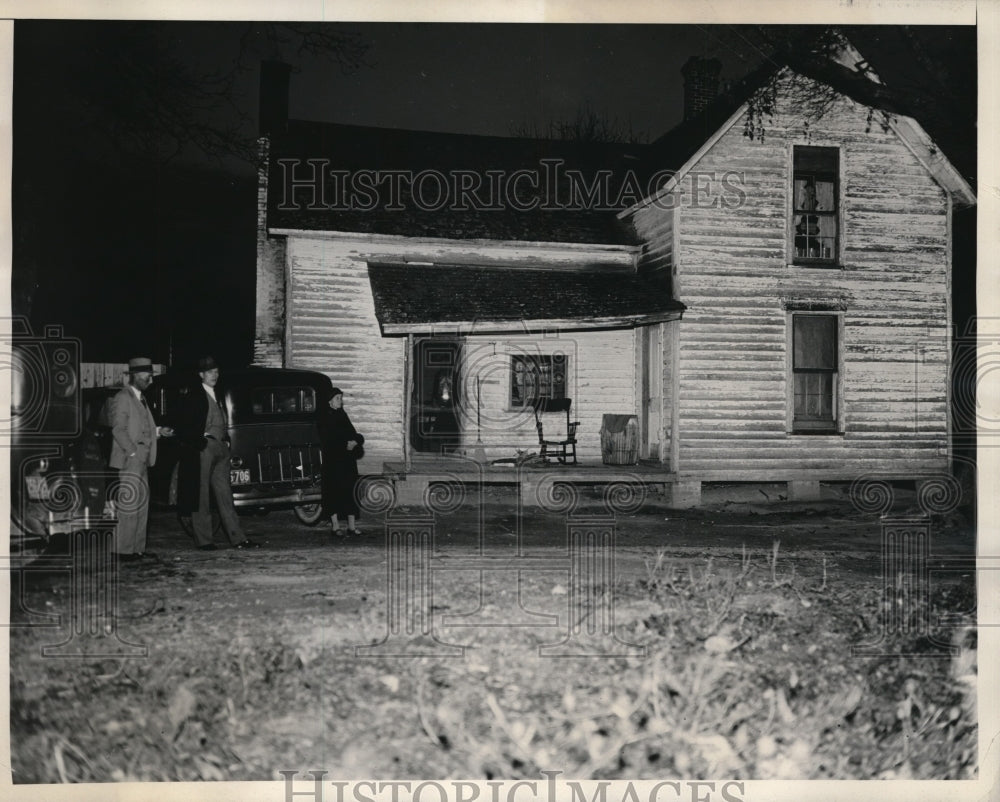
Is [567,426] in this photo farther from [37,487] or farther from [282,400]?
[37,487]

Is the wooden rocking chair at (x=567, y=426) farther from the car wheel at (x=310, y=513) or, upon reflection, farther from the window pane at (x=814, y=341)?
the car wheel at (x=310, y=513)

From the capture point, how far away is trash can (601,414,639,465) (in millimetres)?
12469

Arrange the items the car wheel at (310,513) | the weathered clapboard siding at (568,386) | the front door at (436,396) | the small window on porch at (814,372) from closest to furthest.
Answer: the car wheel at (310,513) → the small window on porch at (814,372) → the front door at (436,396) → the weathered clapboard siding at (568,386)

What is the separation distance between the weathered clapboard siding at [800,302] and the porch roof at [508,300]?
86cm

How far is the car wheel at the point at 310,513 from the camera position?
9.57 metres

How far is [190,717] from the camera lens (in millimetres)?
4996

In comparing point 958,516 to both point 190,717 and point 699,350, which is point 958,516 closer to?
point 699,350

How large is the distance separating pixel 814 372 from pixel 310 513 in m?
7.48

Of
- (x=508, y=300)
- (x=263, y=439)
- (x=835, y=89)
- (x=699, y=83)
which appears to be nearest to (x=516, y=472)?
(x=508, y=300)

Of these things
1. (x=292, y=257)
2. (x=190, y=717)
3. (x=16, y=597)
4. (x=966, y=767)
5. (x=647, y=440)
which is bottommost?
(x=966, y=767)

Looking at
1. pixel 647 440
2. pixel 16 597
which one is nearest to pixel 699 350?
pixel 647 440

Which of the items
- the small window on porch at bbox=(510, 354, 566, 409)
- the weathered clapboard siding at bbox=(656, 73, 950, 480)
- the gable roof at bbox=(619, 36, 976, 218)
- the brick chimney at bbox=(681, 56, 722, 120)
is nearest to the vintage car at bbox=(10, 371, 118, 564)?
the small window on porch at bbox=(510, 354, 566, 409)

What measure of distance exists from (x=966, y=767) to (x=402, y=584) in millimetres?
4334

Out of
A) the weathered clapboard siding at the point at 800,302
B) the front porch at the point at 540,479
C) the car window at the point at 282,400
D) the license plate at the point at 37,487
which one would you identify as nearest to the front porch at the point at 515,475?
the front porch at the point at 540,479
